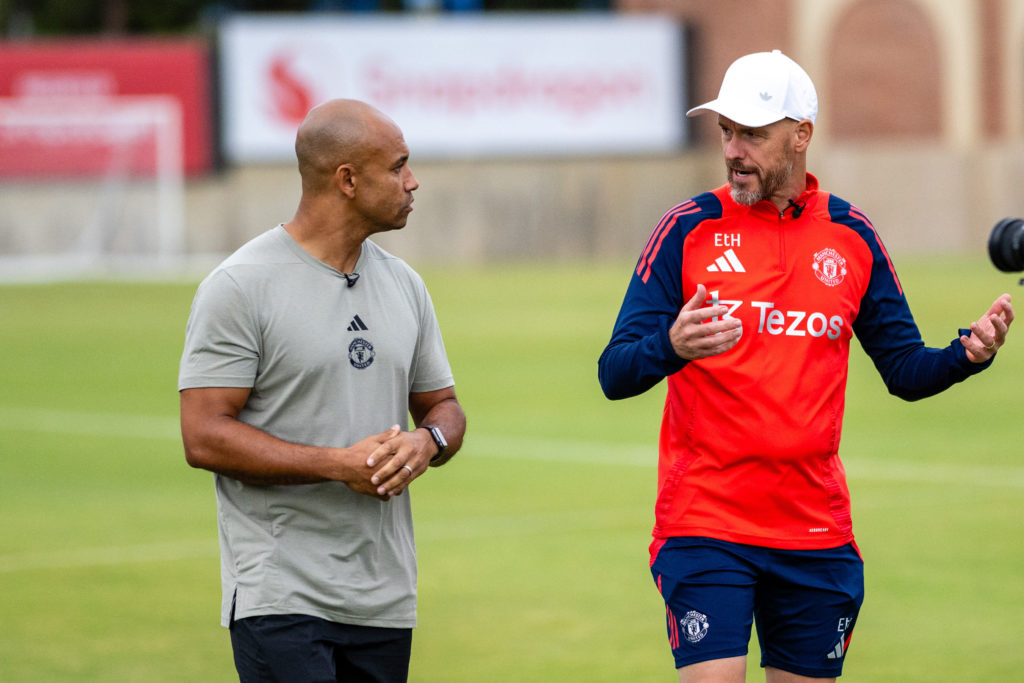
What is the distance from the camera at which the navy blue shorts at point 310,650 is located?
459 centimetres

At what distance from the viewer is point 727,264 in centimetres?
507

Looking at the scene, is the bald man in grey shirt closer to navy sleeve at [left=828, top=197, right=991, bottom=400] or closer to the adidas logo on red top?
the adidas logo on red top

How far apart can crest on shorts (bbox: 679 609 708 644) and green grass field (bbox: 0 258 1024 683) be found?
9.34ft

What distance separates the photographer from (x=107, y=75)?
4109cm

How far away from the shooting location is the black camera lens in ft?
15.7

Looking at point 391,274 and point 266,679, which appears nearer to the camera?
point 266,679

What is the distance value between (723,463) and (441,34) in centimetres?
3844

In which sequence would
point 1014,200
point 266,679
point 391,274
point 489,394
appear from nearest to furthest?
1. point 266,679
2. point 391,274
3. point 489,394
4. point 1014,200

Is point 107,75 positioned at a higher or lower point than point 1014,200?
higher

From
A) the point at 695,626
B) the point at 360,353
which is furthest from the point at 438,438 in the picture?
the point at 695,626

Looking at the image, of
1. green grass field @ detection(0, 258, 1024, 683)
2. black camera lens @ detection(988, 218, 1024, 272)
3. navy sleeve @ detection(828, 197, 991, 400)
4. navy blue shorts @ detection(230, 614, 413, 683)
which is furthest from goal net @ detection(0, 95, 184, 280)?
black camera lens @ detection(988, 218, 1024, 272)

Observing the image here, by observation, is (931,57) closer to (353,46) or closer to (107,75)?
(353,46)

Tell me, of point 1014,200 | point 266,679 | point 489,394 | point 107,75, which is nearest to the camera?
point 266,679

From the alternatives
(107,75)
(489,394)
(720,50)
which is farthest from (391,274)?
(720,50)
